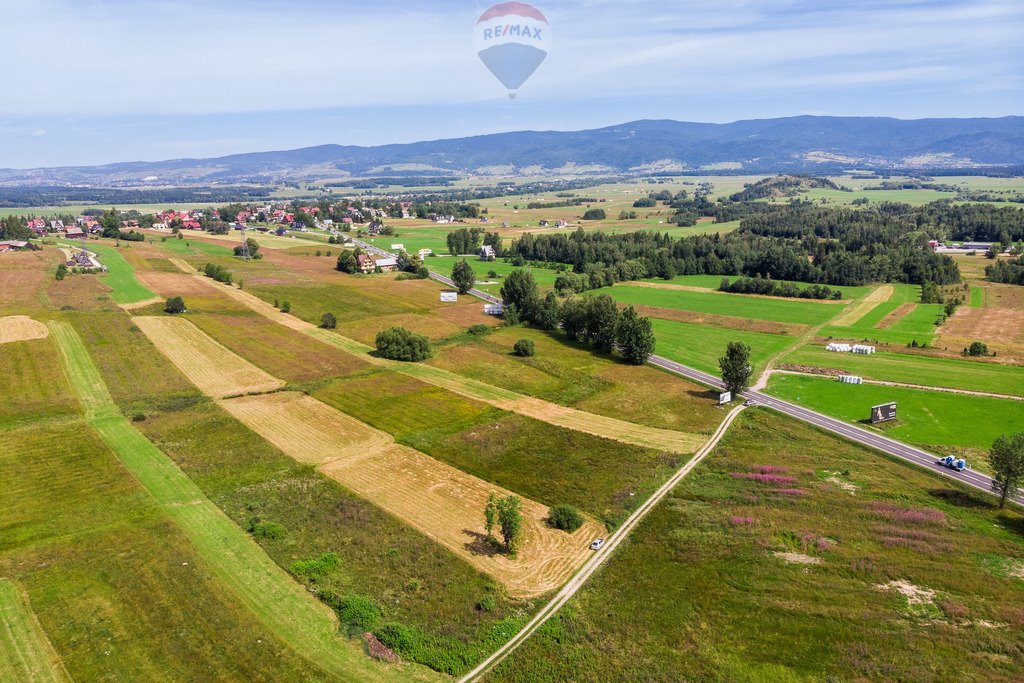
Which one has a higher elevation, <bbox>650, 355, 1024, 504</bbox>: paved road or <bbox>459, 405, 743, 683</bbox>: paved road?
<bbox>459, 405, 743, 683</bbox>: paved road

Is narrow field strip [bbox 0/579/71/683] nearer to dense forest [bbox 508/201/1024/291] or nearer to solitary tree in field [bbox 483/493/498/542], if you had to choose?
solitary tree in field [bbox 483/493/498/542]

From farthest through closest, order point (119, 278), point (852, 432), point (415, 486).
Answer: point (119, 278)
point (852, 432)
point (415, 486)

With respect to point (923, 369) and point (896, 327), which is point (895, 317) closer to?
point (896, 327)

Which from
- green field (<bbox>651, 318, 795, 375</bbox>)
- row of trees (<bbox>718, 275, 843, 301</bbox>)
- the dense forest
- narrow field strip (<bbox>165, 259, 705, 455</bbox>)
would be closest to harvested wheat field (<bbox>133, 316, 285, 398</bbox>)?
narrow field strip (<bbox>165, 259, 705, 455</bbox>)

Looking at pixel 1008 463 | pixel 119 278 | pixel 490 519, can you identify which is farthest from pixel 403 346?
pixel 119 278

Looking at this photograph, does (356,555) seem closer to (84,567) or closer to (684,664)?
(84,567)

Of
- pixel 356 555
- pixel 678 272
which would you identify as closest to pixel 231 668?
pixel 356 555

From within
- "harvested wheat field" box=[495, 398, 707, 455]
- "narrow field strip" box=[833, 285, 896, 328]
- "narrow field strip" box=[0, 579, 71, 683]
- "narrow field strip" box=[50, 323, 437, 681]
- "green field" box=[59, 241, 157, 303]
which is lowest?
"narrow field strip" box=[833, 285, 896, 328]
